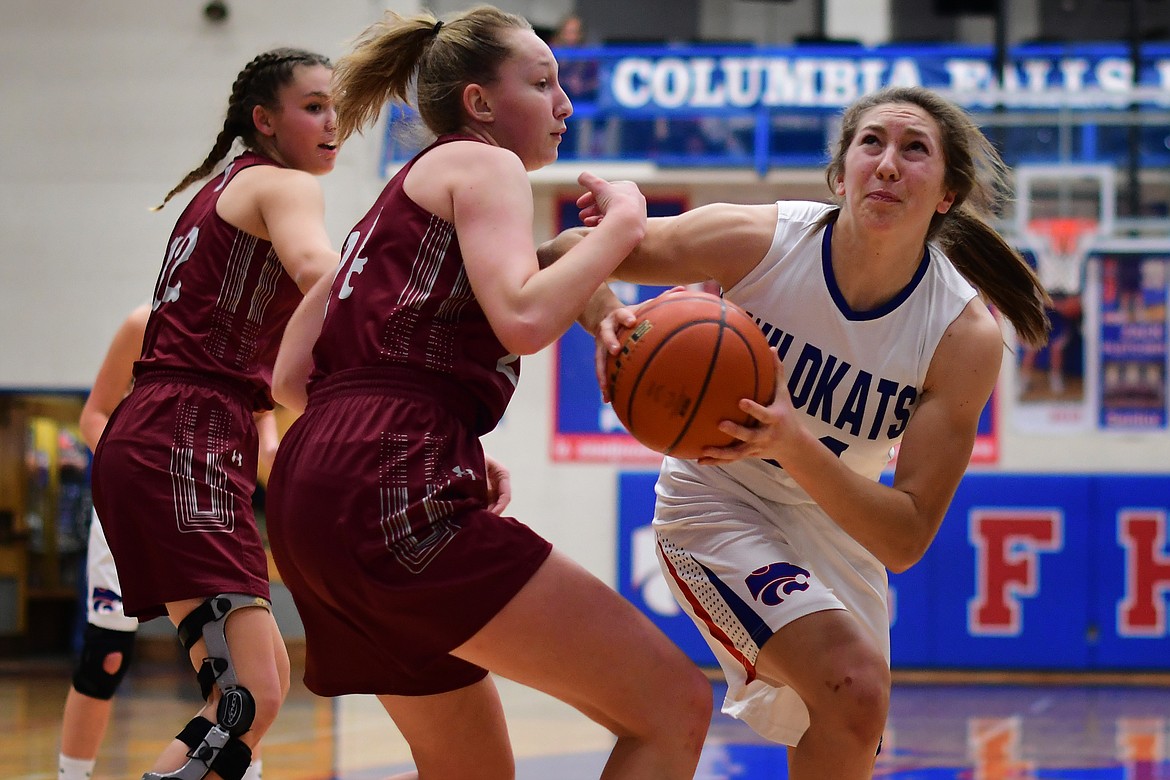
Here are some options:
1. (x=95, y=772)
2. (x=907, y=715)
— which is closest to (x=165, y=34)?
(x=95, y=772)

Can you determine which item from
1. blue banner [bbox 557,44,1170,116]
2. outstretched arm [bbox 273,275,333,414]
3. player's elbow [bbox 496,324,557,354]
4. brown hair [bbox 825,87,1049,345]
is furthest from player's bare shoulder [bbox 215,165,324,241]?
blue banner [bbox 557,44,1170,116]

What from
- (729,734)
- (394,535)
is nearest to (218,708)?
(394,535)

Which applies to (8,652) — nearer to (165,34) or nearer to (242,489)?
(165,34)

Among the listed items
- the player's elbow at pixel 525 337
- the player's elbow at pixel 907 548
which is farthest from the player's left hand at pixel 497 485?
the player's elbow at pixel 907 548

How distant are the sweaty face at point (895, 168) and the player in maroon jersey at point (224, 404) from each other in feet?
3.89

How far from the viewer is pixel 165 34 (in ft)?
32.6

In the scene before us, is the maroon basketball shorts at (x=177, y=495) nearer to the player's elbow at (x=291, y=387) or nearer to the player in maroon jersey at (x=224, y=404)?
the player in maroon jersey at (x=224, y=404)

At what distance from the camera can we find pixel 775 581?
2637mm

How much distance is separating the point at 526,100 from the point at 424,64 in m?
0.24

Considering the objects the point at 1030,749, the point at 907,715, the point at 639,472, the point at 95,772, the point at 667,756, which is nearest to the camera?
the point at 667,756

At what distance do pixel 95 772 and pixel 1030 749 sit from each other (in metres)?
4.11

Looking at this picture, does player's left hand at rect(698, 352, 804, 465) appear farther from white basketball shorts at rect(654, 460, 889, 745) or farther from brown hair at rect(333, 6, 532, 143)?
brown hair at rect(333, 6, 532, 143)

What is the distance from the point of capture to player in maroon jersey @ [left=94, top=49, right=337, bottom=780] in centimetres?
275

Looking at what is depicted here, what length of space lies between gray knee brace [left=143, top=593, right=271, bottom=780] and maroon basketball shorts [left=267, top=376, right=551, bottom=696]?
1.71 feet
